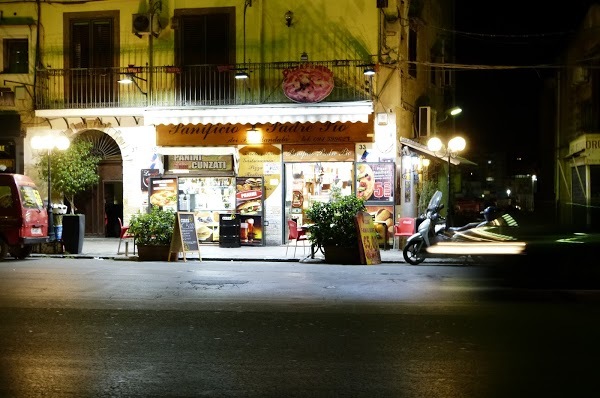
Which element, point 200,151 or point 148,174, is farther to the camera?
point 148,174

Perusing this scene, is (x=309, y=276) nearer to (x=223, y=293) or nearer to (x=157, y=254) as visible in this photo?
(x=223, y=293)

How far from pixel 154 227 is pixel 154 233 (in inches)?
6.2

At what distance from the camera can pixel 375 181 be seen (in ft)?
64.1

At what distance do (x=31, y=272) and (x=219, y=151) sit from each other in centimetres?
781

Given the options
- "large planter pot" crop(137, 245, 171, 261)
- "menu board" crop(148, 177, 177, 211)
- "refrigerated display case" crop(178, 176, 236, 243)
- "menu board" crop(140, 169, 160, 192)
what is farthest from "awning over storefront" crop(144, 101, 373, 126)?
"large planter pot" crop(137, 245, 171, 261)

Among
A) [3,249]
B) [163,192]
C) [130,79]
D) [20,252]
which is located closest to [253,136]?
[163,192]

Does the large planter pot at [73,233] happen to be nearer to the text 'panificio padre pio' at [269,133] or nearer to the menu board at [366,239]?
the text 'panificio padre pio' at [269,133]

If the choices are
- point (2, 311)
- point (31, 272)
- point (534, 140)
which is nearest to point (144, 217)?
point (31, 272)

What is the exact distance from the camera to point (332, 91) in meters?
19.8

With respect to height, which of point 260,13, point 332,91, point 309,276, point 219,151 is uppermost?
point 260,13

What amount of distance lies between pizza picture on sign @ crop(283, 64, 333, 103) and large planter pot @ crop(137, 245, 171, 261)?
6.35 meters

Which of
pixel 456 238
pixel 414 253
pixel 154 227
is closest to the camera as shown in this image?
pixel 456 238

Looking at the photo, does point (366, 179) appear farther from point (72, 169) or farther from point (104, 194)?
point (72, 169)

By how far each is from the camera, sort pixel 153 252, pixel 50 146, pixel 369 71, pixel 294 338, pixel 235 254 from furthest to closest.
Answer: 1. pixel 369 71
2. pixel 50 146
3. pixel 235 254
4. pixel 153 252
5. pixel 294 338
